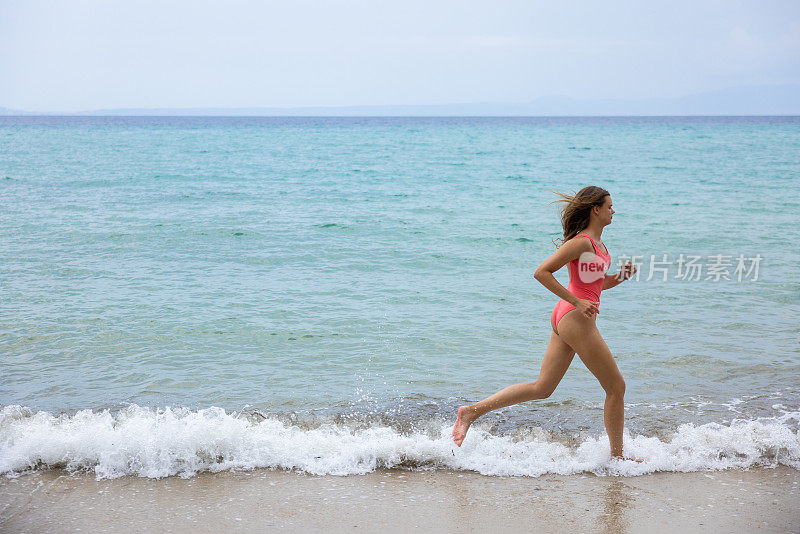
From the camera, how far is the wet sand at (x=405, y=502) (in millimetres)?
3738

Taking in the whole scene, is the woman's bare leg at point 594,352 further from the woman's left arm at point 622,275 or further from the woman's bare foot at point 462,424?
the woman's bare foot at point 462,424

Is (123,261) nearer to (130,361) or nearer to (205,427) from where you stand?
(130,361)

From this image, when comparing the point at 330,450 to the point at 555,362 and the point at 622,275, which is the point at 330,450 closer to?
the point at 555,362

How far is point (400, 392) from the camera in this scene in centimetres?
609

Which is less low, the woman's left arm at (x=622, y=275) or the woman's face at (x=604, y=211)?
the woman's face at (x=604, y=211)

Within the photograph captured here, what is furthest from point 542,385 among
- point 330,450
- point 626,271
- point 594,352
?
point 330,450

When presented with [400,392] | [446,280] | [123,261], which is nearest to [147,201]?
[123,261]

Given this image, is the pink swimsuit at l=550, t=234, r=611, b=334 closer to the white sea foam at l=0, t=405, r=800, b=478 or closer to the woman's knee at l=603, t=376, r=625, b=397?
the woman's knee at l=603, t=376, r=625, b=397

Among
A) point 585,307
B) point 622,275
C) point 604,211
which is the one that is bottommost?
point 585,307

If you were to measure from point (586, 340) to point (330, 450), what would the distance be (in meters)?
1.80

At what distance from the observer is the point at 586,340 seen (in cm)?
420

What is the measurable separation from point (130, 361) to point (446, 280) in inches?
186

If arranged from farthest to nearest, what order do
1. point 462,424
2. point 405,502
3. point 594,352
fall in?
point 462,424, point 594,352, point 405,502

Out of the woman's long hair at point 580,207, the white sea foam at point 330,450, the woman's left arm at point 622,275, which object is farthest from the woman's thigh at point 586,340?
the white sea foam at point 330,450
